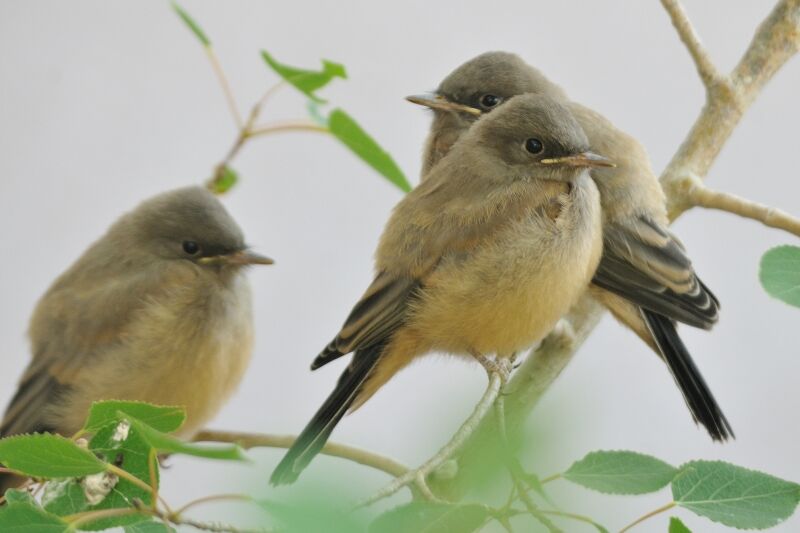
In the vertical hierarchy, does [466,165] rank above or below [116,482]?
above

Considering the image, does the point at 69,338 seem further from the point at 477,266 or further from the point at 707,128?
the point at 707,128

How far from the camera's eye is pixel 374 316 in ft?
5.16

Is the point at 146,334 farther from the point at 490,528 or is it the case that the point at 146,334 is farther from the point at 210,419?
the point at 490,528

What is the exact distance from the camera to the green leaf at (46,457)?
948 mm

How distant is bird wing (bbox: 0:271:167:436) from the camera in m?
2.35

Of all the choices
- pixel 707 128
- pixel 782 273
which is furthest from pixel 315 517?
pixel 707 128

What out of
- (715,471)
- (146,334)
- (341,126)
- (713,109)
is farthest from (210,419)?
(715,471)

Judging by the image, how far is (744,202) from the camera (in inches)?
68.7

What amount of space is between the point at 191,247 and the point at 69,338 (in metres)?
0.33

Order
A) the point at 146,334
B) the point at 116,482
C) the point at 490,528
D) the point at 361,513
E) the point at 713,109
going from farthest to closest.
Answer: the point at 146,334
the point at 713,109
the point at 116,482
the point at 490,528
the point at 361,513

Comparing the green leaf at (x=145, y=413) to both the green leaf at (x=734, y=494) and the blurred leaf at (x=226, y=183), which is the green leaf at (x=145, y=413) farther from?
the blurred leaf at (x=226, y=183)

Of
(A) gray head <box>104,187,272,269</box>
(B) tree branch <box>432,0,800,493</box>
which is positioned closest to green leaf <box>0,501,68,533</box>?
(B) tree branch <box>432,0,800,493</box>

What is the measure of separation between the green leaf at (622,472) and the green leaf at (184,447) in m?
0.38

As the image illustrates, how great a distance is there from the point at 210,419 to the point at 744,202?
1225 millimetres
